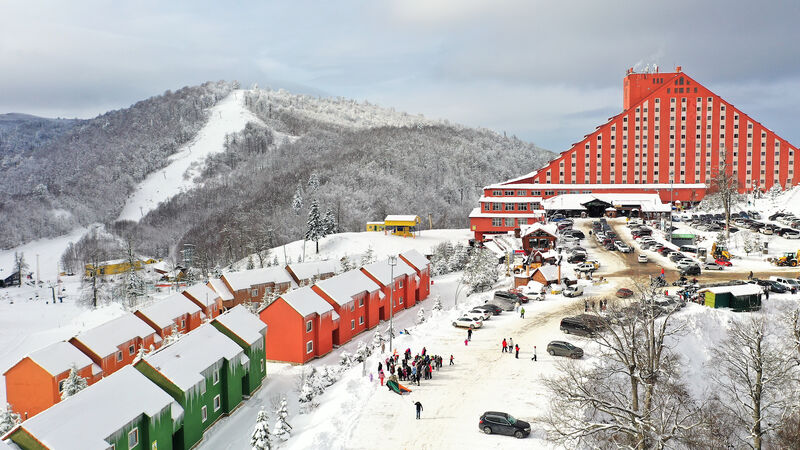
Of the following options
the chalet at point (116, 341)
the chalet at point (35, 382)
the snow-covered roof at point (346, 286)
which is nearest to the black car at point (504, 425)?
the snow-covered roof at point (346, 286)

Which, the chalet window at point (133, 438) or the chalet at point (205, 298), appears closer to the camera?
the chalet window at point (133, 438)

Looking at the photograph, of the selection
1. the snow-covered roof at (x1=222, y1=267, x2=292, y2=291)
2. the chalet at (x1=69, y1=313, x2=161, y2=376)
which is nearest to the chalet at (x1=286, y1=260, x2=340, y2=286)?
the snow-covered roof at (x1=222, y1=267, x2=292, y2=291)

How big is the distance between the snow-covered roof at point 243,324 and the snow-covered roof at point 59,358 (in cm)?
1090

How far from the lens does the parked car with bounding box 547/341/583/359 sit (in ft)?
115

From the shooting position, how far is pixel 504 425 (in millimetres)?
26438

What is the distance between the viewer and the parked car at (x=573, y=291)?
49.2m

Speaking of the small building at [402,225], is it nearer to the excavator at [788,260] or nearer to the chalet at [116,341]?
the excavator at [788,260]

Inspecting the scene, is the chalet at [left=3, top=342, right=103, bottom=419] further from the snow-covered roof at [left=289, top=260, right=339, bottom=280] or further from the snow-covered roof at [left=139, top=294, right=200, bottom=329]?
the snow-covered roof at [left=289, top=260, right=339, bottom=280]

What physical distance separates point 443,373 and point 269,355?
1756 cm

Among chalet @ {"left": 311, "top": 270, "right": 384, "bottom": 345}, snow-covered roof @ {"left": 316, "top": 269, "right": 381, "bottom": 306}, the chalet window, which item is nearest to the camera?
the chalet window

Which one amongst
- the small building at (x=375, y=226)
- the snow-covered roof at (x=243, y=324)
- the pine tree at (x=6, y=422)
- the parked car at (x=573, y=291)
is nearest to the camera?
the pine tree at (x=6, y=422)

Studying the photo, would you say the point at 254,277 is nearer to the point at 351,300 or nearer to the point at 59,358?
the point at 351,300

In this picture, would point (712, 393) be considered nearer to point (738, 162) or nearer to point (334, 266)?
point (334, 266)

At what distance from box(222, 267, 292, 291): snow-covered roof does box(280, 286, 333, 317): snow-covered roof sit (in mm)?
21469
